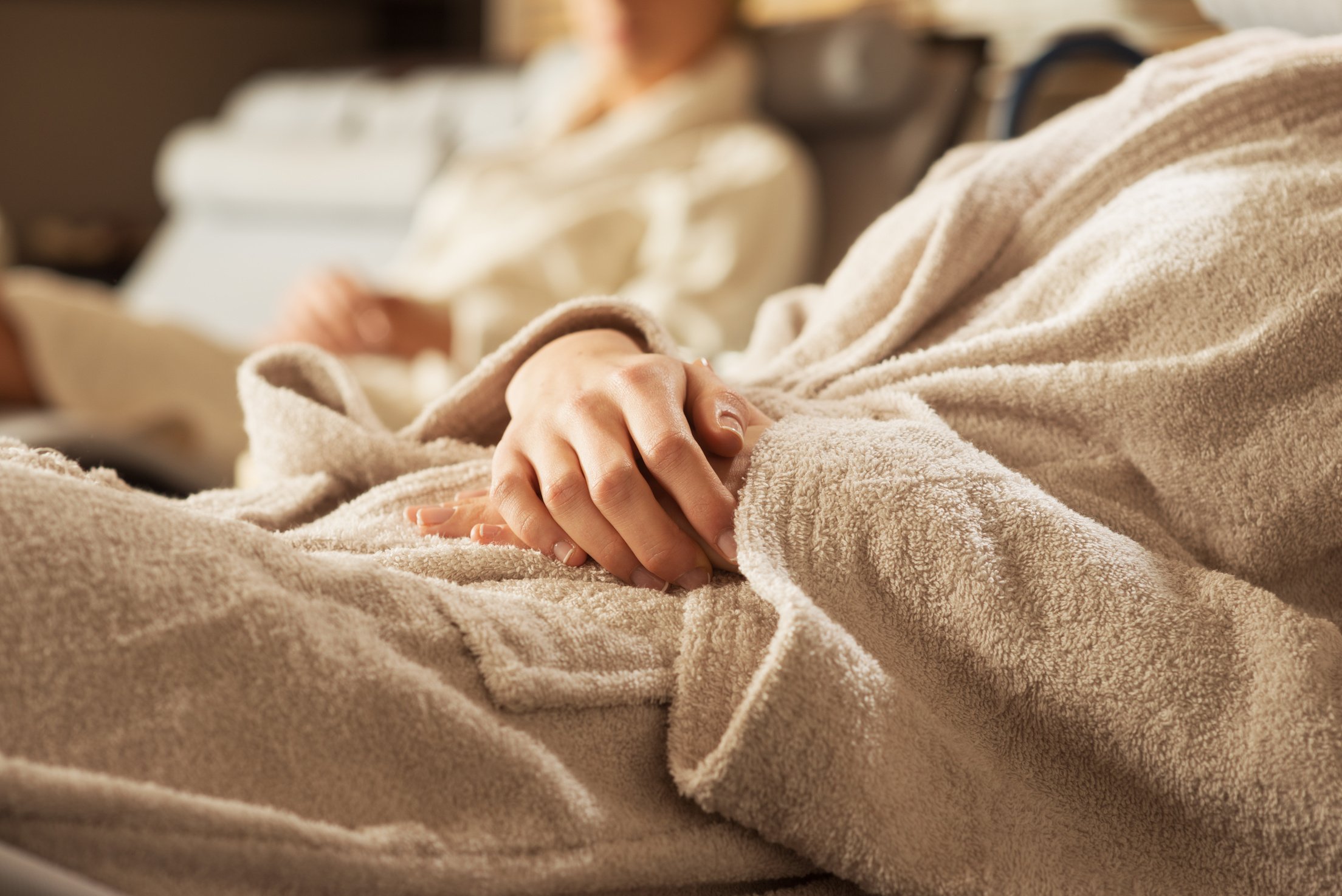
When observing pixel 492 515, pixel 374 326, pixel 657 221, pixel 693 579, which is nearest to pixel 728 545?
pixel 693 579

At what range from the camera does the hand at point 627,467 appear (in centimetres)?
46

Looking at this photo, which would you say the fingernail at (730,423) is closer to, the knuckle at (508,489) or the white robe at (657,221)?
the knuckle at (508,489)

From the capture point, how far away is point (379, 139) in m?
2.67

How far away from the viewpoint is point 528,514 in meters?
0.49

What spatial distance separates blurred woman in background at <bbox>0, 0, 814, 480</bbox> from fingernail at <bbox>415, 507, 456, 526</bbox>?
843mm

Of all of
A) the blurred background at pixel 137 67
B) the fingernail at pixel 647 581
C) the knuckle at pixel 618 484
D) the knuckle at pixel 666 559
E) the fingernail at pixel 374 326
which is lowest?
the blurred background at pixel 137 67

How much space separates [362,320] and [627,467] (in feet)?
3.85

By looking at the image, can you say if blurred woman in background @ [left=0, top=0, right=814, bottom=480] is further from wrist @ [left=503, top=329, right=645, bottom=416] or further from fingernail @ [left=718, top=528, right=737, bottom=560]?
fingernail @ [left=718, top=528, right=737, bottom=560]

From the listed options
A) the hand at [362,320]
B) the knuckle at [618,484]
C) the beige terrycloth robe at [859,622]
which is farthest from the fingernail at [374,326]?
the knuckle at [618,484]

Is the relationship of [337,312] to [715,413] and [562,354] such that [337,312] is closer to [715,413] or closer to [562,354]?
[562,354]

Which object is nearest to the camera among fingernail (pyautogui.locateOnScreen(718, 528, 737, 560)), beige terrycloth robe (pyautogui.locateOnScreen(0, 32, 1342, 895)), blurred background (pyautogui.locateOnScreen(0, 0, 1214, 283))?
beige terrycloth robe (pyautogui.locateOnScreen(0, 32, 1342, 895))

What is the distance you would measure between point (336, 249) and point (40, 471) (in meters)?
2.37

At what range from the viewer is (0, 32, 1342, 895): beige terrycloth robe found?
1.08 feet

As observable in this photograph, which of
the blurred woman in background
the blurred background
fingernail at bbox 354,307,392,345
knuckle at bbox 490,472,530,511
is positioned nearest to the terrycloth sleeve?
knuckle at bbox 490,472,530,511
